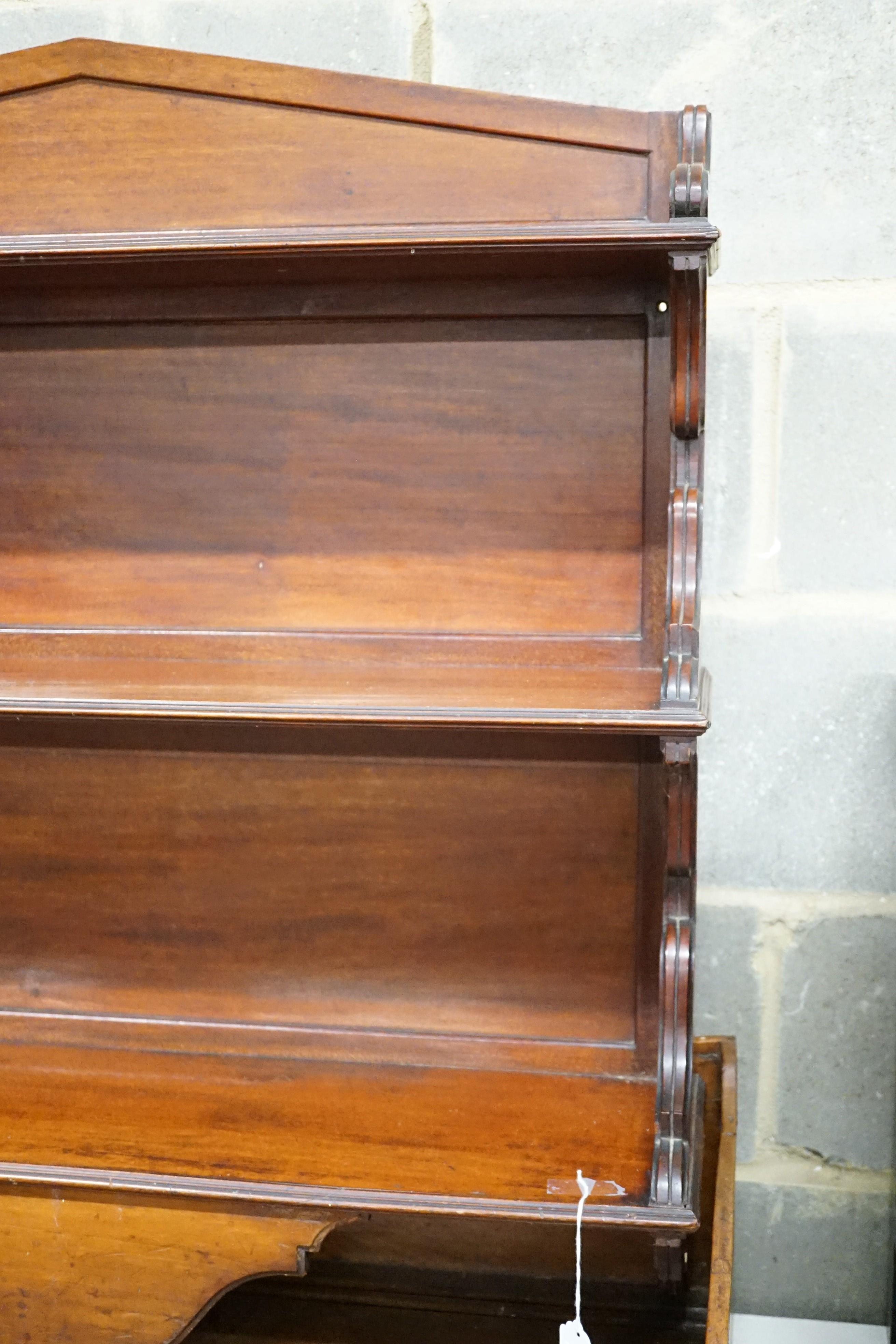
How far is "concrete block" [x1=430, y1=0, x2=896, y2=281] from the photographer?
1.25 metres

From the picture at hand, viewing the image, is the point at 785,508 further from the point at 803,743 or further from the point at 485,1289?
the point at 485,1289

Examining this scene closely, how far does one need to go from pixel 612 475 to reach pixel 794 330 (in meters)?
0.28

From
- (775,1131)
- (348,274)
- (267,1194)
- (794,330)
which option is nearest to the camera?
(267,1194)

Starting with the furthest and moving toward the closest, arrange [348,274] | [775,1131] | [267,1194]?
1. [775,1131]
2. [348,274]
3. [267,1194]

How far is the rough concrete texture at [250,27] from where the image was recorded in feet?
4.31

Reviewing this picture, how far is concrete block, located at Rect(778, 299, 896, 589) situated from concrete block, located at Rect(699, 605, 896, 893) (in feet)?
0.16

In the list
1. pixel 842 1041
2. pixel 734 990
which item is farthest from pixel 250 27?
pixel 842 1041

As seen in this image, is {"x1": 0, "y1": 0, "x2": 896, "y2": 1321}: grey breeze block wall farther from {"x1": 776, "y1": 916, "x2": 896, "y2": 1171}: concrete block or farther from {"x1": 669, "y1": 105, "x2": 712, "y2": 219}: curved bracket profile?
{"x1": 669, "y1": 105, "x2": 712, "y2": 219}: curved bracket profile

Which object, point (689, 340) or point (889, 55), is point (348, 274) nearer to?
point (689, 340)

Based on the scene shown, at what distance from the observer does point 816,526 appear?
1.32 meters

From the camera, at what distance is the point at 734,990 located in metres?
1.40

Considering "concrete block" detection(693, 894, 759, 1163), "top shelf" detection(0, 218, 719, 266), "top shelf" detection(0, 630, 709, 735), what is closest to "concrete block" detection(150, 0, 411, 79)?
"top shelf" detection(0, 218, 719, 266)

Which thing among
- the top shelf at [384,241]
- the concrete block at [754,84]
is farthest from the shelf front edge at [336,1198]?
the concrete block at [754,84]

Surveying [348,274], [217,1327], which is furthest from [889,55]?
[217,1327]
